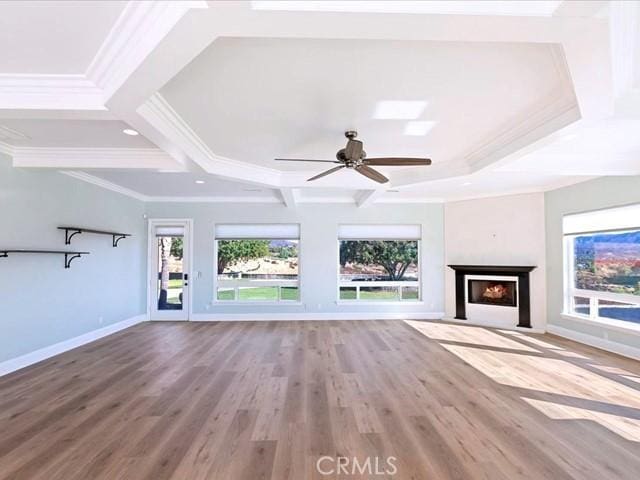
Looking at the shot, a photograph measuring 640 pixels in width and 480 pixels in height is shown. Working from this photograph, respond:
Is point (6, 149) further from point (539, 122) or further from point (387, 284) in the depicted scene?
point (387, 284)

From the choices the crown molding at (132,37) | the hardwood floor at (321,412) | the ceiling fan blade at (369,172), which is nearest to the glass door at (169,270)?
the hardwood floor at (321,412)

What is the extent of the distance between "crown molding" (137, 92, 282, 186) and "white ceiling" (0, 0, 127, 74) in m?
0.55

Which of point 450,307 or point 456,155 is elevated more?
point 456,155

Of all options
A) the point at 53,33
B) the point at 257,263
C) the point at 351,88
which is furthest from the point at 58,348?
the point at 351,88

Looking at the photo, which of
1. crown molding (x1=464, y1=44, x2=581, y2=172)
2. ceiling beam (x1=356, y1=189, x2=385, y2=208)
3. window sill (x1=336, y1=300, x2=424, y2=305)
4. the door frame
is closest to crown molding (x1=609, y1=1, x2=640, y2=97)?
crown molding (x1=464, y1=44, x2=581, y2=172)

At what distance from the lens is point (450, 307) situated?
25.0ft

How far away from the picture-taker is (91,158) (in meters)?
4.35

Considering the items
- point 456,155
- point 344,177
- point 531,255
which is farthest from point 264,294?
point 531,255

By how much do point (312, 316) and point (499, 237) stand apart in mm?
4212

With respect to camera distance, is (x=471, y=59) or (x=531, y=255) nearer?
(x=471, y=59)

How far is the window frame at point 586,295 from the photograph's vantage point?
501 centimetres

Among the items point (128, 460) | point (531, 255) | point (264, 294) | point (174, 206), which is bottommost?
point (128, 460)

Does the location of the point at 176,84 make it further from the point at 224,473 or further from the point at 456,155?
the point at 456,155

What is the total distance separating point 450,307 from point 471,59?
6.13m
